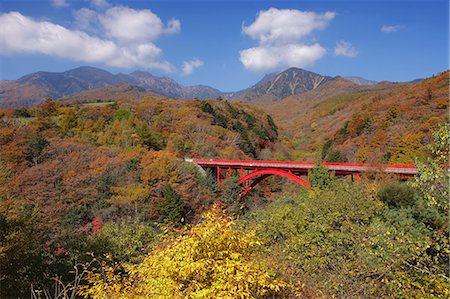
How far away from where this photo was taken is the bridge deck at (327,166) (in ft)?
68.6

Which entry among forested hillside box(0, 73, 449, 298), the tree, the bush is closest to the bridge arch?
forested hillside box(0, 73, 449, 298)

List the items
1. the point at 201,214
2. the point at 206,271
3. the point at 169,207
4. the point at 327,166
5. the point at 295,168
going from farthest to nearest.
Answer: the point at 295,168, the point at 169,207, the point at 327,166, the point at 201,214, the point at 206,271

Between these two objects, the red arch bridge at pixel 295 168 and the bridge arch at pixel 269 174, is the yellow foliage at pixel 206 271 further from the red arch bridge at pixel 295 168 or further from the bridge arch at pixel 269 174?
the bridge arch at pixel 269 174

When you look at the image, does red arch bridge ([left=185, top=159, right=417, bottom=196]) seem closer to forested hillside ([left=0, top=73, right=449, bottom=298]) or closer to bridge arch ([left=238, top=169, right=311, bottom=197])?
bridge arch ([left=238, top=169, right=311, bottom=197])

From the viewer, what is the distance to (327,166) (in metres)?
25.0

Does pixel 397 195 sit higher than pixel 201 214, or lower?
lower

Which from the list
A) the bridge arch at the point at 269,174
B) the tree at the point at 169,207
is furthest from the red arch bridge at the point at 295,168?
the tree at the point at 169,207

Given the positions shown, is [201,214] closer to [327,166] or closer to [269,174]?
[327,166]

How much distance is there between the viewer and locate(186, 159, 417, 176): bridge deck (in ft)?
68.6

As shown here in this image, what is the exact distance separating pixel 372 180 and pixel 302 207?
358 inches

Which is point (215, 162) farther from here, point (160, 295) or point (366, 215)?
point (160, 295)

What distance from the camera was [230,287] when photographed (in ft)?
17.5

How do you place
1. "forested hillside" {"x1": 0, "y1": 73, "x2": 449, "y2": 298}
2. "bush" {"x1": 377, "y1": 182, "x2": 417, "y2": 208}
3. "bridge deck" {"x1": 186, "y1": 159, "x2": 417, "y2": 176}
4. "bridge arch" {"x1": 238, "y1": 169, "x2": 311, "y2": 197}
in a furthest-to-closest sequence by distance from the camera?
"bridge arch" {"x1": 238, "y1": 169, "x2": 311, "y2": 197} → "bridge deck" {"x1": 186, "y1": 159, "x2": 417, "y2": 176} → "bush" {"x1": 377, "y1": 182, "x2": 417, "y2": 208} → "forested hillside" {"x1": 0, "y1": 73, "x2": 449, "y2": 298}

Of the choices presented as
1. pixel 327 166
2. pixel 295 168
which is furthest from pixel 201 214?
pixel 295 168
